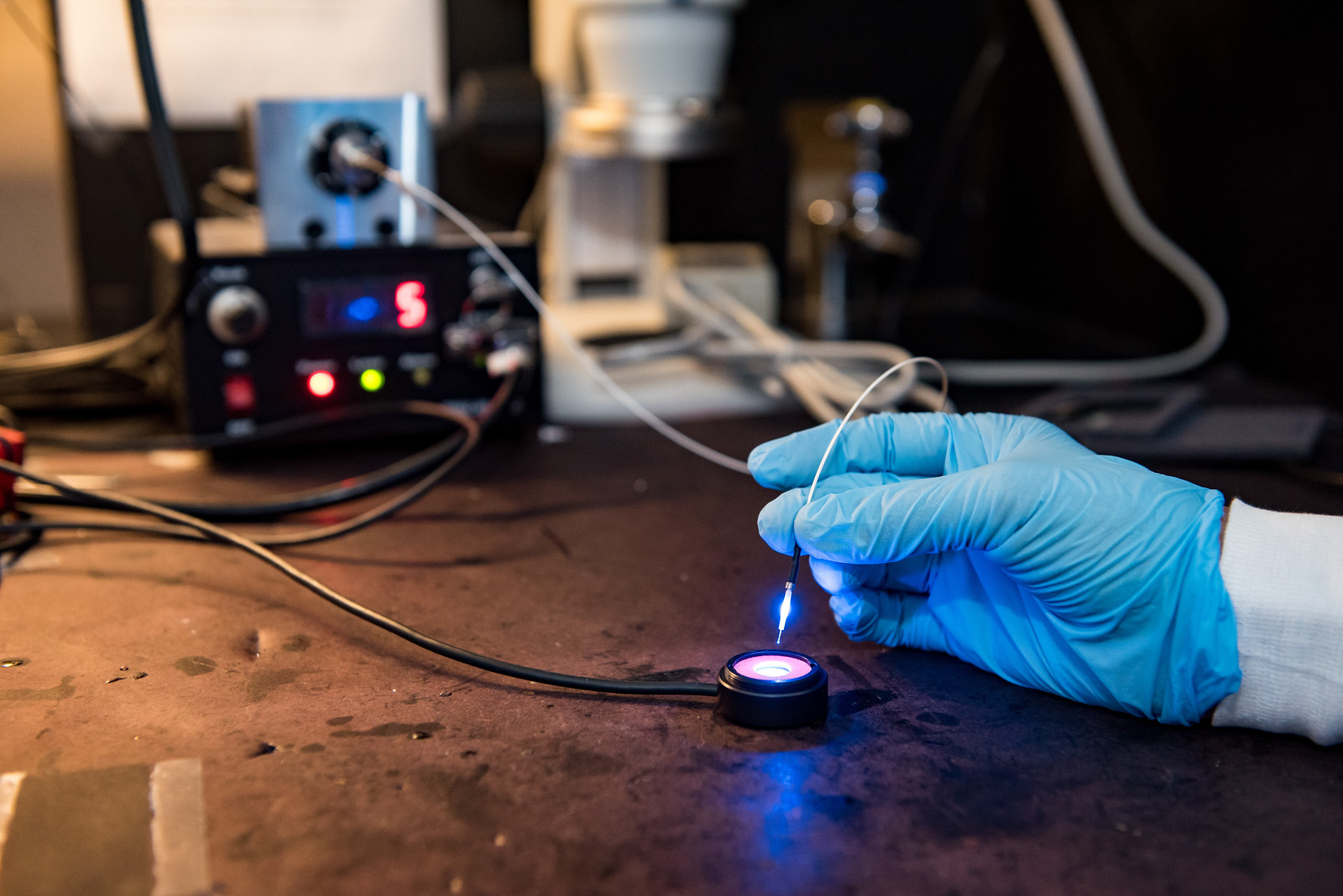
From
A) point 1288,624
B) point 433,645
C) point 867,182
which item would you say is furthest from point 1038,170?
point 433,645

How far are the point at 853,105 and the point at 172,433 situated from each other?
92 centimetres

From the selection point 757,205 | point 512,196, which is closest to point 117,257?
point 512,196

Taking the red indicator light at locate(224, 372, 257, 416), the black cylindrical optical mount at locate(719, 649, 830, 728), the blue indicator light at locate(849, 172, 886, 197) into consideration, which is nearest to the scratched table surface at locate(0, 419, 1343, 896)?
the black cylindrical optical mount at locate(719, 649, 830, 728)

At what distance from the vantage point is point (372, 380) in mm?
1005

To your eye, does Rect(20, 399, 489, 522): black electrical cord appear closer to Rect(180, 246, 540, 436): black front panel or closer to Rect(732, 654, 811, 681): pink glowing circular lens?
Rect(180, 246, 540, 436): black front panel

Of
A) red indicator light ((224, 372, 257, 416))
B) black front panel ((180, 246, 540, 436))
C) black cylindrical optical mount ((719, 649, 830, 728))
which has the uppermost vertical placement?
black front panel ((180, 246, 540, 436))

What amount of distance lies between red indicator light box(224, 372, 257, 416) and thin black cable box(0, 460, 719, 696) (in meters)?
0.22

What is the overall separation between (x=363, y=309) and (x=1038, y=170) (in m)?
1.21

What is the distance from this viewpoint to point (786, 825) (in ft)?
1.41

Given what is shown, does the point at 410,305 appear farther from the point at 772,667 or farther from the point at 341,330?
the point at 772,667

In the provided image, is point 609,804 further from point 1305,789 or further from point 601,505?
point 601,505

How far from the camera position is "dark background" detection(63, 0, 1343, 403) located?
1.19 m

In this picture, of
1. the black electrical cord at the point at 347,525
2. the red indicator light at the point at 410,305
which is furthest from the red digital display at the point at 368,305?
the black electrical cord at the point at 347,525

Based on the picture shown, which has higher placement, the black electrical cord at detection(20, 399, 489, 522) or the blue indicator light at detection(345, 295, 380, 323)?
the blue indicator light at detection(345, 295, 380, 323)
